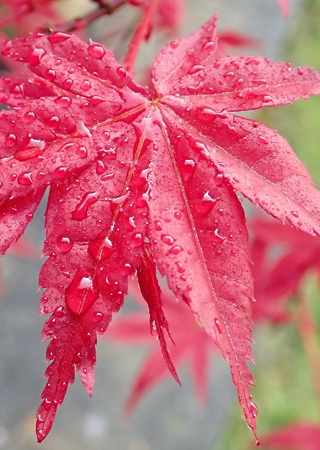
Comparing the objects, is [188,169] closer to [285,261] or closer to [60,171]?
[60,171]

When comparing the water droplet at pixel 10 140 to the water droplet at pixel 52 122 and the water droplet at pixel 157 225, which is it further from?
the water droplet at pixel 157 225

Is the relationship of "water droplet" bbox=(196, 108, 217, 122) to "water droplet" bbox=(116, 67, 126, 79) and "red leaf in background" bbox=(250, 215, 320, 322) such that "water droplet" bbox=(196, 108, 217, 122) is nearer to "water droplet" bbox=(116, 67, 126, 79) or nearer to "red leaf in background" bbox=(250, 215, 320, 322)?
"water droplet" bbox=(116, 67, 126, 79)

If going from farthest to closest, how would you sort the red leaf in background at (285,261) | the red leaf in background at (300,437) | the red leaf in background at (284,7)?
the red leaf in background at (300,437) → the red leaf in background at (285,261) → the red leaf in background at (284,7)

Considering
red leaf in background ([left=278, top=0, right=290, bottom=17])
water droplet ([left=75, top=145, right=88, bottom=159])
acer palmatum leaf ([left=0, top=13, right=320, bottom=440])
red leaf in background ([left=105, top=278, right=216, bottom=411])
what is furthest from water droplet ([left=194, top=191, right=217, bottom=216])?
red leaf in background ([left=105, top=278, right=216, bottom=411])

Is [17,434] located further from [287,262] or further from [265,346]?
[265,346]

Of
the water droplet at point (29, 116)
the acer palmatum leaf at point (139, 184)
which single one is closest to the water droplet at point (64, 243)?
the acer palmatum leaf at point (139, 184)

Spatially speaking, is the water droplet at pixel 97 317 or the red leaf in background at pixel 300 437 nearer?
the water droplet at pixel 97 317

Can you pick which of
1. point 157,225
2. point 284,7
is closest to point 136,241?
point 157,225

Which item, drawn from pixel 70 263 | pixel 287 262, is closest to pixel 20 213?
pixel 70 263
